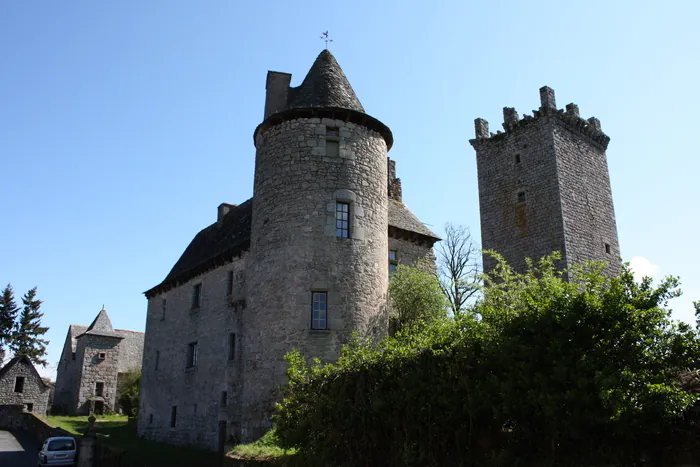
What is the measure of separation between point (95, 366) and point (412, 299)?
38.7 metres

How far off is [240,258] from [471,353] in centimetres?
1435

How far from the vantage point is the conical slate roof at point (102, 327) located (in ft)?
155

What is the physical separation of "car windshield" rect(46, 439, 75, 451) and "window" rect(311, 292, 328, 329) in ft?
36.4

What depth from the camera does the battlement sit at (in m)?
26.7

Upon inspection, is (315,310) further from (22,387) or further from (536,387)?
(22,387)

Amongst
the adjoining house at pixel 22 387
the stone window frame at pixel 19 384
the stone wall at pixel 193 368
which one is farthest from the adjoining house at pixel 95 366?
the stone wall at pixel 193 368

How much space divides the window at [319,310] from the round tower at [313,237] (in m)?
0.03

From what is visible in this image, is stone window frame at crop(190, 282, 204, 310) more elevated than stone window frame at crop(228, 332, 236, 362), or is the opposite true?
stone window frame at crop(190, 282, 204, 310)

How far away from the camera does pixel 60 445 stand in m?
19.3

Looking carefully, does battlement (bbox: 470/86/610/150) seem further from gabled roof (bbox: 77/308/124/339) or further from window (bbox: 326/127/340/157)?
gabled roof (bbox: 77/308/124/339)

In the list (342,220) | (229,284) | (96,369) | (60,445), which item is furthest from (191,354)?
(96,369)

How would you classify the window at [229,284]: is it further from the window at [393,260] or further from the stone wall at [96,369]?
the stone wall at [96,369]

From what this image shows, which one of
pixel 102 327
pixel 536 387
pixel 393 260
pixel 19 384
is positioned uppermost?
pixel 102 327

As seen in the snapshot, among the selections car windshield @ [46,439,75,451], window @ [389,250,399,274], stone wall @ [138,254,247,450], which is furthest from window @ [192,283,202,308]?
window @ [389,250,399,274]
